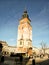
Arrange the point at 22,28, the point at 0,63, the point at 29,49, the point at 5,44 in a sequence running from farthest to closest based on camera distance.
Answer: the point at 5,44 < the point at 22,28 < the point at 29,49 < the point at 0,63

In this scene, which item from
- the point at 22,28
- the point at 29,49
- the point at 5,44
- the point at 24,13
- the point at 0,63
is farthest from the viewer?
the point at 5,44

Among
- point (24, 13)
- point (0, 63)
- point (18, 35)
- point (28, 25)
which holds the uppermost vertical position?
point (24, 13)

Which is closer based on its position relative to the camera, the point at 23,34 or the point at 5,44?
the point at 23,34

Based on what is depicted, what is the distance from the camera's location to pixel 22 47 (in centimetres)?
5944

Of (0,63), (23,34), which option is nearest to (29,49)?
(23,34)

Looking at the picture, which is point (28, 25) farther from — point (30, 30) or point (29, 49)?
point (29, 49)

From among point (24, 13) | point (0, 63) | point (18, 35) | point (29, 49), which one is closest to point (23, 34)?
point (18, 35)

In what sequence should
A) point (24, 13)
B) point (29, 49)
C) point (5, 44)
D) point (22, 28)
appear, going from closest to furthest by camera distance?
point (29, 49) < point (22, 28) < point (24, 13) < point (5, 44)

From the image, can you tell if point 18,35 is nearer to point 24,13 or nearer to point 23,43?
point 23,43

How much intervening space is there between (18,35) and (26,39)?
465cm

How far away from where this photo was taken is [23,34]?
6131cm

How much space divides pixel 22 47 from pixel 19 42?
2941mm

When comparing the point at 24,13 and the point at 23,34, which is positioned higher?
the point at 24,13

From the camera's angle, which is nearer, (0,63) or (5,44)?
(0,63)
